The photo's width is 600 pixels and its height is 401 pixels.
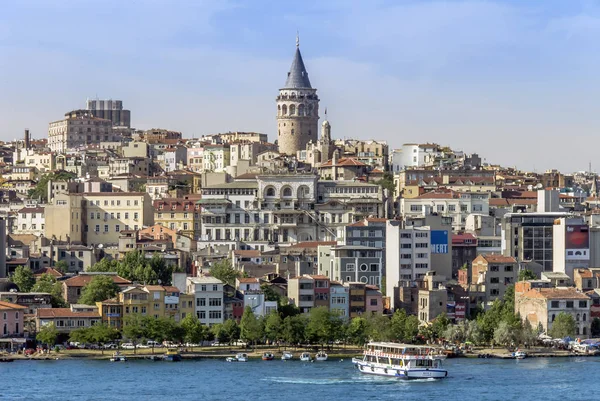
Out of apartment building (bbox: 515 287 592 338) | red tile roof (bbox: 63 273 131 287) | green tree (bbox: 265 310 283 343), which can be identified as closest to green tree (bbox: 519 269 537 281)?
apartment building (bbox: 515 287 592 338)

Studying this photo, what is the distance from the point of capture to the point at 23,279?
61031mm

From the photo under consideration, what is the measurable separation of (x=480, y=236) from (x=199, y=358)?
18170mm

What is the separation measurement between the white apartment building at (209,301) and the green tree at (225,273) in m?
2.76

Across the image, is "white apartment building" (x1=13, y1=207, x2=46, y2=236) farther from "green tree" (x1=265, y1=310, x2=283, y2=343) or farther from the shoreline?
"green tree" (x1=265, y1=310, x2=283, y2=343)

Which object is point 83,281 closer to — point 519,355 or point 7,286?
point 7,286

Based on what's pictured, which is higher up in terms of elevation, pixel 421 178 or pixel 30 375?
pixel 421 178

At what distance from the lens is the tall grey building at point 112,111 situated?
12131 centimetres

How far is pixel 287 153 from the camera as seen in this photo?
3752 inches

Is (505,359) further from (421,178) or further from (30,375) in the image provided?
(421,178)

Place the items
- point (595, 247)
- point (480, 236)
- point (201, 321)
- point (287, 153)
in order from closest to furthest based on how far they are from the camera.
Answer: point (201, 321), point (595, 247), point (480, 236), point (287, 153)

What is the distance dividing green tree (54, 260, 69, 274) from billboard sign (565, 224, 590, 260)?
1763 centimetres

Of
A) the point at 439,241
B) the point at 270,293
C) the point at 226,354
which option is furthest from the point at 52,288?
the point at 439,241

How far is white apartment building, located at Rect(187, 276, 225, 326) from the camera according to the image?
183ft

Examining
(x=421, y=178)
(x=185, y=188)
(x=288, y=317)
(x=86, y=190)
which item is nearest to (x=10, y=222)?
(x=86, y=190)
